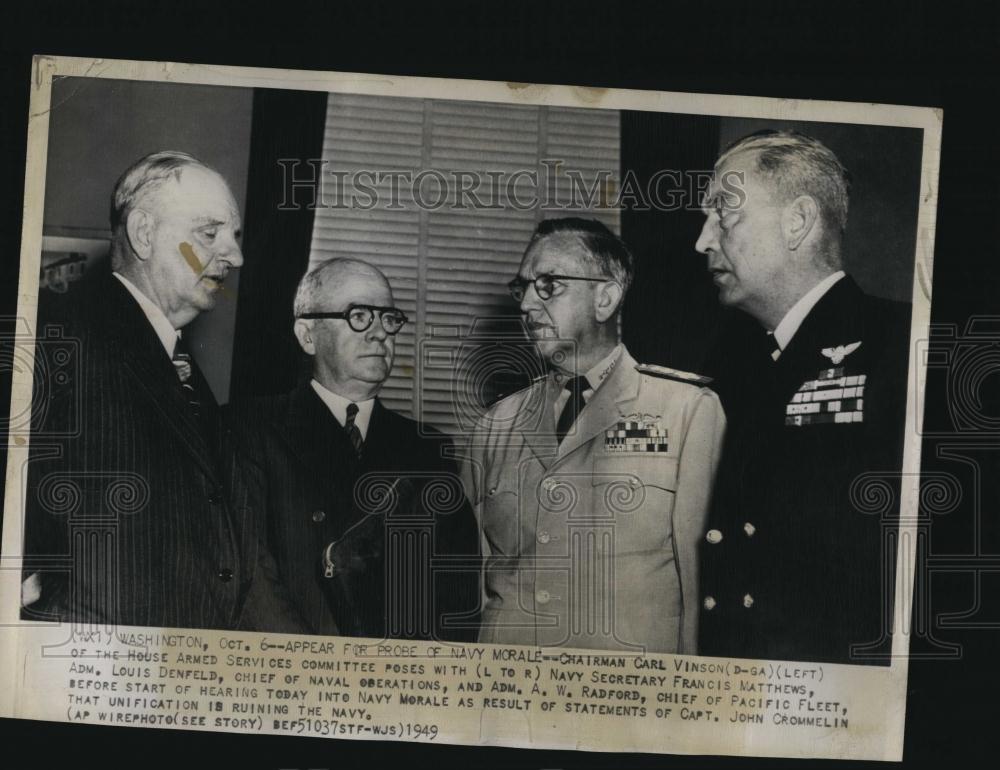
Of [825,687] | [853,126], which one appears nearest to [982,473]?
[825,687]

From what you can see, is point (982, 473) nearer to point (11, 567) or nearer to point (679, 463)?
point (679, 463)

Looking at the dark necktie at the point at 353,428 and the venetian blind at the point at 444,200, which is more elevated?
the venetian blind at the point at 444,200

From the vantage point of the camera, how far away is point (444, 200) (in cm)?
243

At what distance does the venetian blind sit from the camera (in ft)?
7.91

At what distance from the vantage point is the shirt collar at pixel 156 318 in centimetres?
240

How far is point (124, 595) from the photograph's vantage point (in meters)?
2.40

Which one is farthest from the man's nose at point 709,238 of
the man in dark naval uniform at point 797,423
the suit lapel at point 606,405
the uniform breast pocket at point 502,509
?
the uniform breast pocket at point 502,509

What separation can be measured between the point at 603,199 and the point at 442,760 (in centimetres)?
139

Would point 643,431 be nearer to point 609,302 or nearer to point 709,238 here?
point 609,302

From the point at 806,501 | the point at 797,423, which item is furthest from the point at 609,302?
the point at 806,501

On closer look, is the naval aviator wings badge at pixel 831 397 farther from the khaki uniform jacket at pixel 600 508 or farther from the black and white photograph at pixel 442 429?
the khaki uniform jacket at pixel 600 508

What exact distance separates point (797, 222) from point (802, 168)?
132mm

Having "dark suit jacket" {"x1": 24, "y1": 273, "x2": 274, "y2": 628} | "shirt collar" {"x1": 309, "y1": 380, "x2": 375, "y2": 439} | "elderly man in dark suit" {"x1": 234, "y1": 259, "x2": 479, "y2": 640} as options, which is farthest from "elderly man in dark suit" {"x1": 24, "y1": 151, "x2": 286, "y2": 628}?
"shirt collar" {"x1": 309, "y1": 380, "x2": 375, "y2": 439}

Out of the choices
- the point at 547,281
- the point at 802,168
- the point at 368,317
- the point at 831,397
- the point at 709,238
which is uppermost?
the point at 802,168
